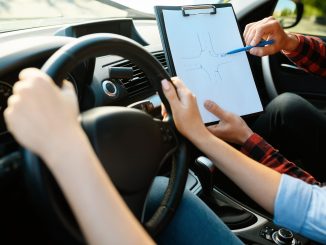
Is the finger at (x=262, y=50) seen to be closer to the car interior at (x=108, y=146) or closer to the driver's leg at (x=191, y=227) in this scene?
the car interior at (x=108, y=146)

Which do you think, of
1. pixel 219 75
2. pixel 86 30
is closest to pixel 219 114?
pixel 219 75

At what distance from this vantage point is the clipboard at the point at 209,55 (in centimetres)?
117

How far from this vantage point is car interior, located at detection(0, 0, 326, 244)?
71 centimetres

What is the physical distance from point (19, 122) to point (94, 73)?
703mm

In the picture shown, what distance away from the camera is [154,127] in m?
0.89

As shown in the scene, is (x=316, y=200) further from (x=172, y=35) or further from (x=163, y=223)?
(x=172, y=35)

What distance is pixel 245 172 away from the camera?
97cm

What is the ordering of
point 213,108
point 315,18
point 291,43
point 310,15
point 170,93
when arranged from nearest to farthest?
point 170,93
point 213,108
point 291,43
point 310,15
point 315,18

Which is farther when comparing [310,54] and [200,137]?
[310,54]

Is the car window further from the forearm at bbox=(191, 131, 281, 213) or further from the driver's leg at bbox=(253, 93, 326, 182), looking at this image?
the forearm at bbox=(191, 131, 281, 213)

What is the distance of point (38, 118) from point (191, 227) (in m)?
0.54

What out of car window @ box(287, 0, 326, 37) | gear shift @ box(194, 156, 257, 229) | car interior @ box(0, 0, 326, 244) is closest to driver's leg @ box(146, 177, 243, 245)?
car interior @ box(0, 0, 326, 244)

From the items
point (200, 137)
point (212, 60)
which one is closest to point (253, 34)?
point (212, 60)

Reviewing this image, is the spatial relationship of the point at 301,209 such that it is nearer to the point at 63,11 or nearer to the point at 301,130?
the point at 301,130
